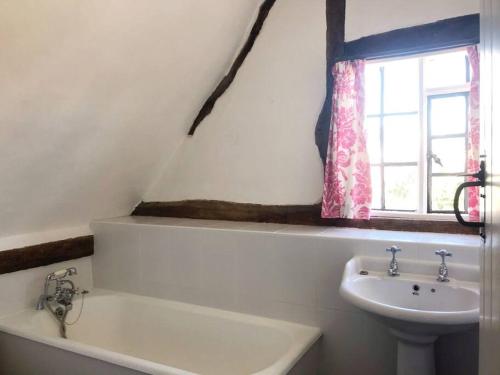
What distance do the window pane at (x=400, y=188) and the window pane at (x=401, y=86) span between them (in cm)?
39

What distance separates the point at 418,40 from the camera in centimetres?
207

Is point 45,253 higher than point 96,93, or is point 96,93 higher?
point 96,93

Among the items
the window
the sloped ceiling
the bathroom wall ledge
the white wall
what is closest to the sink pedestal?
the bathroom wall ledge

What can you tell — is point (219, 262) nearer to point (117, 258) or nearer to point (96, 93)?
point (117, 258)

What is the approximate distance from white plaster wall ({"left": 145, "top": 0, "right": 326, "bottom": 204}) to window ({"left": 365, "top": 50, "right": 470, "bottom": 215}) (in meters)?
0.38

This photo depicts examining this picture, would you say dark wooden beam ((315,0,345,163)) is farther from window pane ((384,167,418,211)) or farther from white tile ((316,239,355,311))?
white tile ((316,239,355,311))

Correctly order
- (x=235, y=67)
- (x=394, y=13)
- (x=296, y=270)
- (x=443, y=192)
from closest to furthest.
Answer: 1. (x=296, y=270)
2. (x=394, y=13)
3. (x=443, y=192)
4. (x=235, y=67)

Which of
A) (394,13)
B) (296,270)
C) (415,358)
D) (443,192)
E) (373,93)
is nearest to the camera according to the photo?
(415,358)

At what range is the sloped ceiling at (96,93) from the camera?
159 centimetres

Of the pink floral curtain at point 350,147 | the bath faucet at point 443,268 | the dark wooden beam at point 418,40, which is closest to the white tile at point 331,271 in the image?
the pink floral curtain at point 350,147

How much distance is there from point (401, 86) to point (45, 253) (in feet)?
8.22

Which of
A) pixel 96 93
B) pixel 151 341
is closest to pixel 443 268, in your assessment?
pixel 151 341

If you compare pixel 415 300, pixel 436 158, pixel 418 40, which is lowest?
pixel 415 300

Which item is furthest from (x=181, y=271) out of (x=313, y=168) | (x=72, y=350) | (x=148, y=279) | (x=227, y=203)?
(x=313, y=168)
